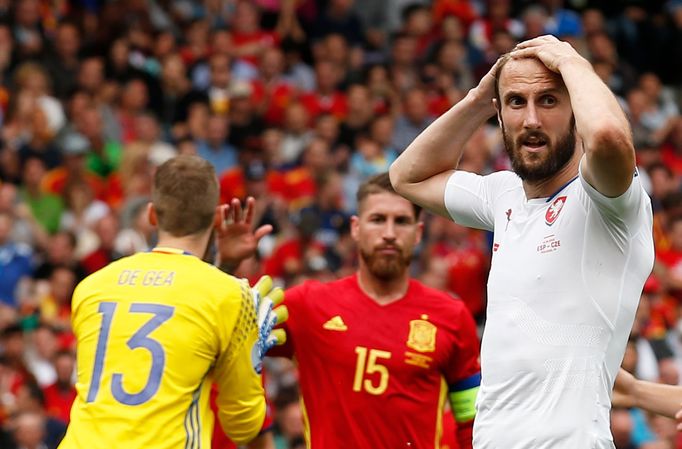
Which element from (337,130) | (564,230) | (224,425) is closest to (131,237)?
(337,130)

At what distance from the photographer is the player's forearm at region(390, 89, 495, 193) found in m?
5.60

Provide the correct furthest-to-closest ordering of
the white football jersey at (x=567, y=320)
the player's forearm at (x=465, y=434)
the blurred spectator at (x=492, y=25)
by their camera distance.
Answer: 1. the blurred spectator at (x=492, y=25)
2. the player's forearm at (x=465, y=434)
3. the white football jersey at (x=567, y=320)

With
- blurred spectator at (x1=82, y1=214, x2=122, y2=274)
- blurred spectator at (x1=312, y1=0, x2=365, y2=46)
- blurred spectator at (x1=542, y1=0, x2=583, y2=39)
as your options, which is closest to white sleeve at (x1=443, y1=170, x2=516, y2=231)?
blurred spectator at (x1=82, y1=214, x2=122, y2=274)

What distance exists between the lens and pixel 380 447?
662 centimetres

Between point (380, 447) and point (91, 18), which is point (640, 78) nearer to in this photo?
point (91, 18)

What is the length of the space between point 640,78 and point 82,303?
1538 centimetres

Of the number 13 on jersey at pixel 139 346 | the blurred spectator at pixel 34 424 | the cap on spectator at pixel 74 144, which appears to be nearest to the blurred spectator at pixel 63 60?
the cap on spectator at pixel 74 144

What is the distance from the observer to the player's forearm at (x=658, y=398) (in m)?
5.76

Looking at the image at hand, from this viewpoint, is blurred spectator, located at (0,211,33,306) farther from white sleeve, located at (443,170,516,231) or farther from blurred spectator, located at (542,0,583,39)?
blurred spectator, located at (542,0,583,39)

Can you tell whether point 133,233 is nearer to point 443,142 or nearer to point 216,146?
point 216,146

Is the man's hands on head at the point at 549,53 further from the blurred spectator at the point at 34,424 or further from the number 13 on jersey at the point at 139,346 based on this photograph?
the blurred spectator at the point at 34,424

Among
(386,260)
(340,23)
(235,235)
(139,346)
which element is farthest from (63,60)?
(139,346)

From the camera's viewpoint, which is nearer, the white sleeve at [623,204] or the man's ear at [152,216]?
the white sleeve at [623,204]

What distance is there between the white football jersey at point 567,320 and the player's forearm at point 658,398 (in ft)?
3.37
